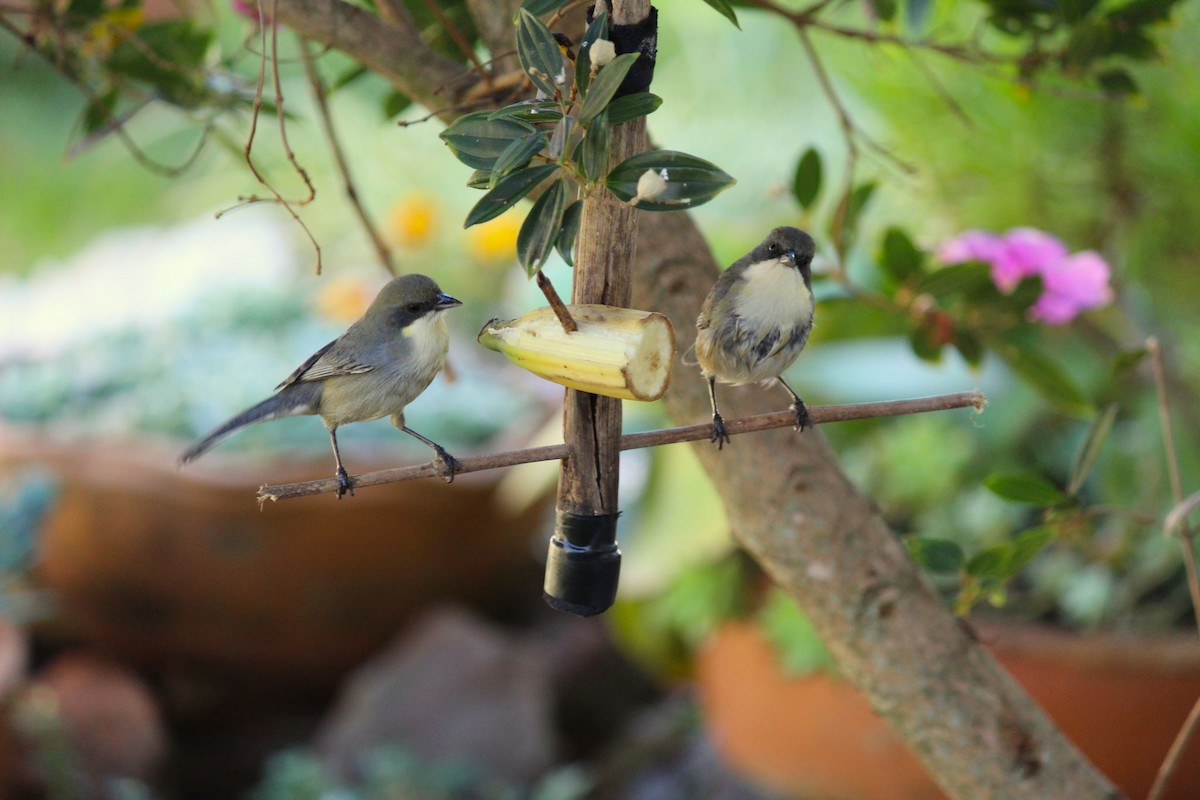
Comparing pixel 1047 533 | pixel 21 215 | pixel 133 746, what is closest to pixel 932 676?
pixel 1047 533

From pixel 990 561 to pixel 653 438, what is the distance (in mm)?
309

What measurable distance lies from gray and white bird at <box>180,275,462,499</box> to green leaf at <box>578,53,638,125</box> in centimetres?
16

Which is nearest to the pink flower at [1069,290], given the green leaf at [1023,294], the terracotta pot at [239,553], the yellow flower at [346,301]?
the green leaf at [1023,294]

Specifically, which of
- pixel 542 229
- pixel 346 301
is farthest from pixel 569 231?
pixel 346 301

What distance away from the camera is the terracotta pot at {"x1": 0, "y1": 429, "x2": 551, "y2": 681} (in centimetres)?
175

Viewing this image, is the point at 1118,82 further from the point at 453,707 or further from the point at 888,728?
the point at 453,707

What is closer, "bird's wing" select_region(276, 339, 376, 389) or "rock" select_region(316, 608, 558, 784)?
"bird's wing" select_region(276, 339, 376, 389)

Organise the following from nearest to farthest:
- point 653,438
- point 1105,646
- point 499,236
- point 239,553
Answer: point 653,438
point 1105,646
point 239,553
point 499,236

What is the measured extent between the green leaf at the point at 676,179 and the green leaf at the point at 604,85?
0.03 m

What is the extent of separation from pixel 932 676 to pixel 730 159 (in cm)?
192

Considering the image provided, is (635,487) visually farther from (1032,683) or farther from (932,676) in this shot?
(932,676)

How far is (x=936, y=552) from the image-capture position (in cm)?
77

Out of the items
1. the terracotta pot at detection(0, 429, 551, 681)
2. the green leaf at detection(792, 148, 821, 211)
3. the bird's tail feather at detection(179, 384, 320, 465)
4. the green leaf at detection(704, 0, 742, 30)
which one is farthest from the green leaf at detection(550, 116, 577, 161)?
the terracotta pot at detection(0, 429, 551, 681)

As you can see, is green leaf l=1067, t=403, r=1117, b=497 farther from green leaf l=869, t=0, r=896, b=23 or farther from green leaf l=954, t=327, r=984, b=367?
green leaf l=869, t=0, r=896, b=23
